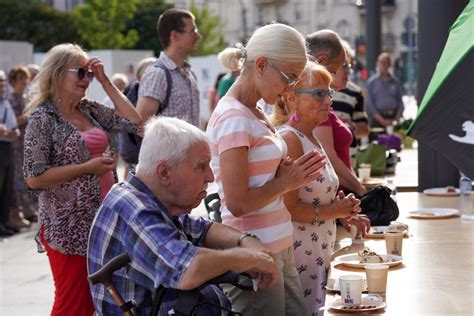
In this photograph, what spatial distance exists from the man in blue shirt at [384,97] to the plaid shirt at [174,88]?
7.82m

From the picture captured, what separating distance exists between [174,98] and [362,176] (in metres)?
1.60

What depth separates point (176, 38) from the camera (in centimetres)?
662

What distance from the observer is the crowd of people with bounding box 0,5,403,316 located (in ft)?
9.89

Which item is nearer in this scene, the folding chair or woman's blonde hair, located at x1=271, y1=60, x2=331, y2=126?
the folding chair

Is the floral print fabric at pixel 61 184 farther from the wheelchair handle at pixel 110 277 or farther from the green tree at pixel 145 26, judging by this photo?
the green tree at pixel 145 26

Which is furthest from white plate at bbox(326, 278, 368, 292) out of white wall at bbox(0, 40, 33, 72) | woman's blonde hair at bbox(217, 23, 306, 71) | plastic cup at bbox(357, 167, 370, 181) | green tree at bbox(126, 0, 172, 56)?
green tree at bbox(126, 0, 172, 56)

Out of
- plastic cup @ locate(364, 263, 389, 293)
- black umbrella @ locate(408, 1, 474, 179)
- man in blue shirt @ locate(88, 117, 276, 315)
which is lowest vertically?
plastic cup @ locate(364, 263, 389, 293)

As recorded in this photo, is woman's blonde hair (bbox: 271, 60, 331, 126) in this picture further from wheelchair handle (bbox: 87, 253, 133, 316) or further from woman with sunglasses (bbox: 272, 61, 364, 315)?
wheelchair handle (bbox: 87, 253, 133, 316)

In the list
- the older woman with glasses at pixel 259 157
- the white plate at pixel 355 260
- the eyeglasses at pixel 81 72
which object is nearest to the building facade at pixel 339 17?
the eyeglasses at pixel 81 72

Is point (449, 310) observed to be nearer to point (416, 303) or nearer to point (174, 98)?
point (416, 303)

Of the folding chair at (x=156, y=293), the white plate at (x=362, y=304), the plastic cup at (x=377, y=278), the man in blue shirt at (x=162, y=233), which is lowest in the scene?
the white plate at (x=362, y=304)

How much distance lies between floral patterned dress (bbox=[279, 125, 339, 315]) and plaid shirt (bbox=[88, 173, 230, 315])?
1.00 meters

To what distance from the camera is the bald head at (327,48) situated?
208 inches

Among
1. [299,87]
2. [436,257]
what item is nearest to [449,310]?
[436,257]
